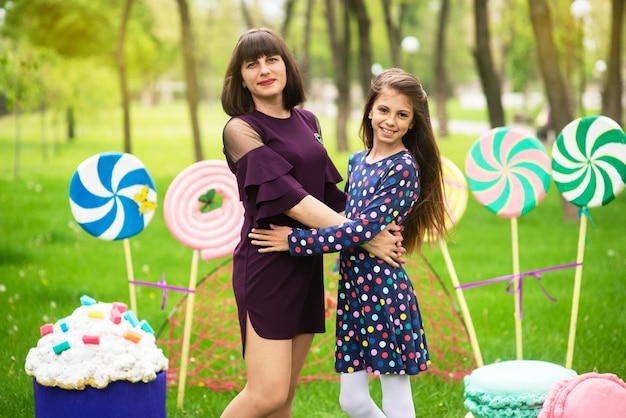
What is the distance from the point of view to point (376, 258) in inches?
128

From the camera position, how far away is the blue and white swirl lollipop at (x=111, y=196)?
14.1 feet

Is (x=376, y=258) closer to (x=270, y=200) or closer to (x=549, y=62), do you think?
(x=270, y=200)

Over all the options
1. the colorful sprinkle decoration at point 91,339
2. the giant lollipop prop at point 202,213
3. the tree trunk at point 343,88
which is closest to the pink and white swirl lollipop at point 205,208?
the giant lollipop prop at point 202,213

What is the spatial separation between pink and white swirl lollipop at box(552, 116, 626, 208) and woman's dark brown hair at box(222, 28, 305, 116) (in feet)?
5.56

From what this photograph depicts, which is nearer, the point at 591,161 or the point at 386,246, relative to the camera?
the point at 386,246

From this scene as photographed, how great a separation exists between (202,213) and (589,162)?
6.75 feet

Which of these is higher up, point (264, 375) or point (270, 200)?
point (270, 200)

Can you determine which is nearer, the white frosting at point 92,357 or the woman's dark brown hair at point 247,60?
the woman's dark brown hair at point 247,60

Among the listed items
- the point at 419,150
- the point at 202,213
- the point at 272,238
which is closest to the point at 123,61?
the point at 202,213

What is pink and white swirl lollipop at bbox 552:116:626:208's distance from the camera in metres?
4.24

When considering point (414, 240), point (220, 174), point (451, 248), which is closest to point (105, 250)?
point (451, 248)

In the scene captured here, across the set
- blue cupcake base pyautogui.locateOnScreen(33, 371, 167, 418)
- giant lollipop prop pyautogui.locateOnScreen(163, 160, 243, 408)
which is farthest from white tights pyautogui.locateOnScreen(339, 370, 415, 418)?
giant lollipop prop pyautogui.locateOnScreen(163, 160, 243, 408)

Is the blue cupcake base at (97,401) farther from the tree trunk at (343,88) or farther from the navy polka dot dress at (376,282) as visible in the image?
the tree trunk at (343,88)

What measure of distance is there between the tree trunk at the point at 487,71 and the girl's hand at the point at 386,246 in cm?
846
